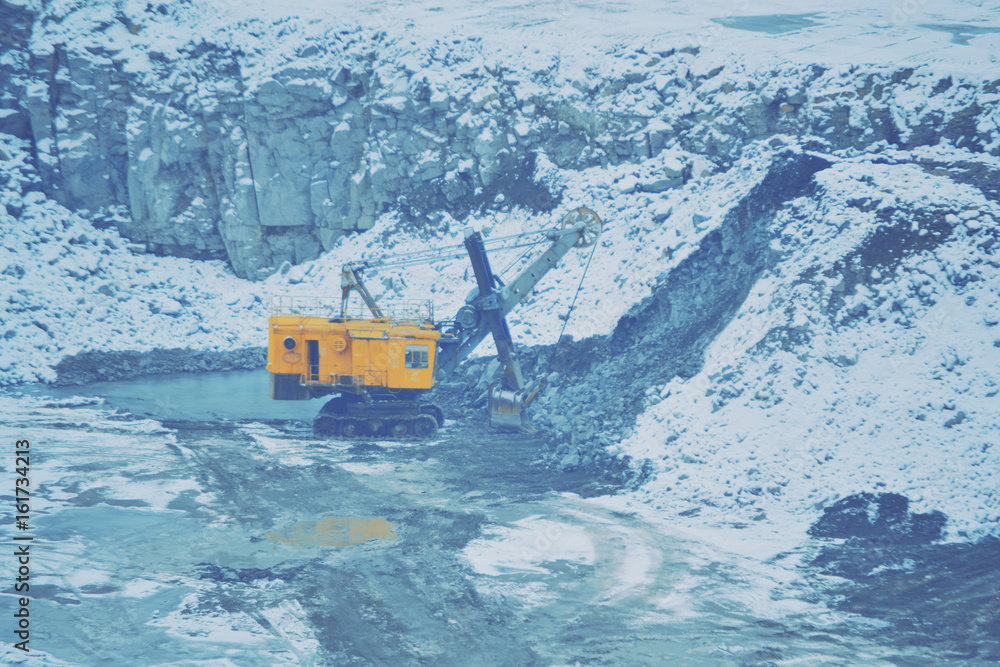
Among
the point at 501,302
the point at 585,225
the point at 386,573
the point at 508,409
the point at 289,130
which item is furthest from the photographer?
the point at 289,130

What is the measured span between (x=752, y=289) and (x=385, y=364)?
29.1ft

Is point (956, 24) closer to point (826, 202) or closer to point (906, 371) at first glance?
point (826, 202)

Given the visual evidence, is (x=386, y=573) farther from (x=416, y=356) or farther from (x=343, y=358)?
(x=343, y=358)

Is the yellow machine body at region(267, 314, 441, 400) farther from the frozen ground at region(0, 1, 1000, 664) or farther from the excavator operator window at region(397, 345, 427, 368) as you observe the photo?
the frozen ground at region(0, 1, 1000, 664)

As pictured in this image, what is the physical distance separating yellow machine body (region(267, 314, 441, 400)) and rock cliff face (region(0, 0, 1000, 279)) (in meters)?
8.31

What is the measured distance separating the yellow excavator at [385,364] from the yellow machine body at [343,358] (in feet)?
0.08

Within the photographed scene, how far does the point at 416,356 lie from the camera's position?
699 inches

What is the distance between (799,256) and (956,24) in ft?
41.0

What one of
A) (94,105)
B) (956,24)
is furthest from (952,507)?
(94,105)

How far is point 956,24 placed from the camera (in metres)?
22.5

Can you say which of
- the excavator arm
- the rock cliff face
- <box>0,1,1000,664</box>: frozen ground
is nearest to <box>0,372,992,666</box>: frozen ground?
<box>0,1,1000,664</box>: frozen ground

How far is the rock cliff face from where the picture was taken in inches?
975

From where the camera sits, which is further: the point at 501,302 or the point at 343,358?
the point at 501,302

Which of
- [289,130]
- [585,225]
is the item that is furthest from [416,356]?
[289,130]
